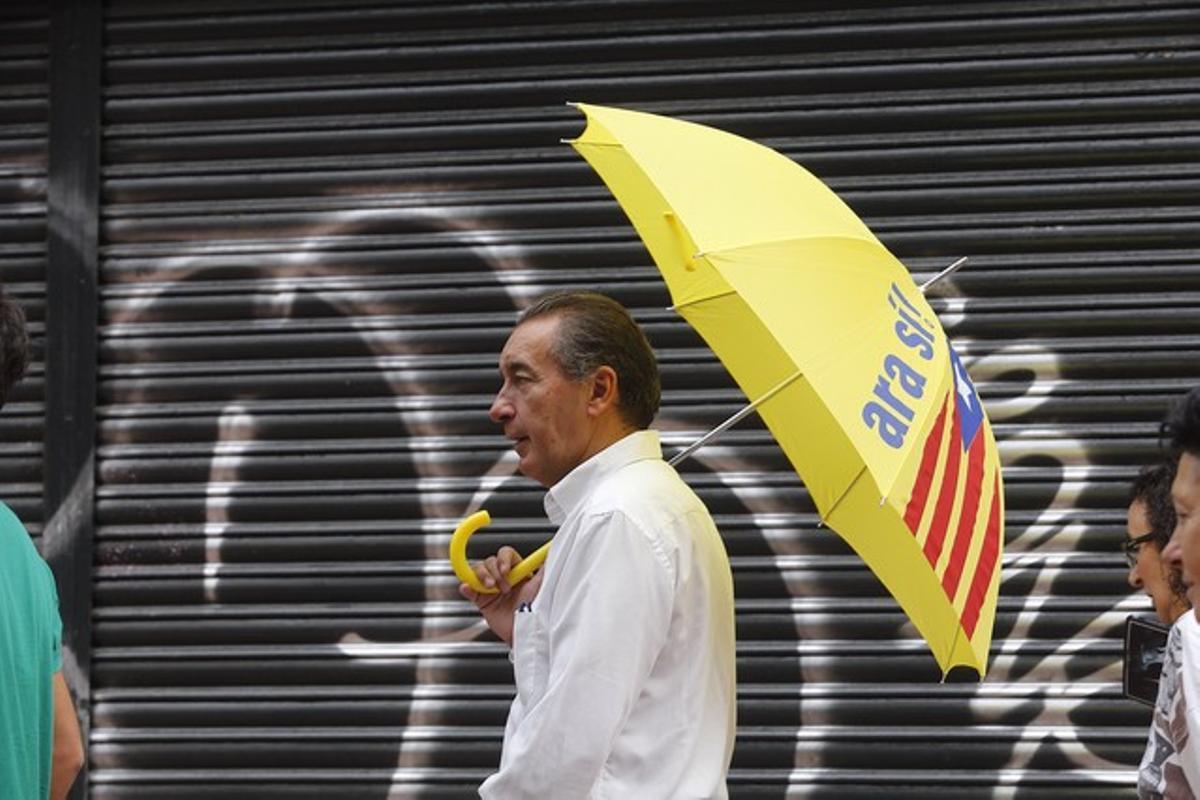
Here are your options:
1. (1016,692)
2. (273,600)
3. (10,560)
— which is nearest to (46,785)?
(10,560)

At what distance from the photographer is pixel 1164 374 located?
5695 mm

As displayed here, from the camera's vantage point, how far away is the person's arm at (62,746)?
10.9ft

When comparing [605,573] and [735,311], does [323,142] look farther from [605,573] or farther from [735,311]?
[605,573]

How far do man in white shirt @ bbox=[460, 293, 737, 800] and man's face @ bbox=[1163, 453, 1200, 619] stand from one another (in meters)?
0.84

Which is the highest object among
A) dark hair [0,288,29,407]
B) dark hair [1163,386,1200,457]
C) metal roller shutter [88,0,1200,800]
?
dark hair [1163,386,1200,457]

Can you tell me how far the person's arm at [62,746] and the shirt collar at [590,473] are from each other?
911 millimetres

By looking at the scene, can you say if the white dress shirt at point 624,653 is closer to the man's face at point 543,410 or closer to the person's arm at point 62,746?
the man's face at point 543,410

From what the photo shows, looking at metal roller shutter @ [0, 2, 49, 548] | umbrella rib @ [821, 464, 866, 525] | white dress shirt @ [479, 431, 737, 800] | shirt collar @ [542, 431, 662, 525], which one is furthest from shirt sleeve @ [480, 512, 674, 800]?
metal roller shutter @ [0, 2, 49, 548]

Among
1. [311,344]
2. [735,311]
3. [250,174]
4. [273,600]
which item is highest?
[735,311]

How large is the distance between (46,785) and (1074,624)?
3333 mm

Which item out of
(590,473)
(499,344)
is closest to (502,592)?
(590,473)

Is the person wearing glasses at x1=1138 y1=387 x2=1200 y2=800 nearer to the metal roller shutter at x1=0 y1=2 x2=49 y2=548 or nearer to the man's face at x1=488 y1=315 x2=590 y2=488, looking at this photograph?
the man's face at x1=488 y1=315 x2=590 y2=488

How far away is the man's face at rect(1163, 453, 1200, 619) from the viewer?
2.75 meters

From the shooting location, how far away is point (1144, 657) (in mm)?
3633
